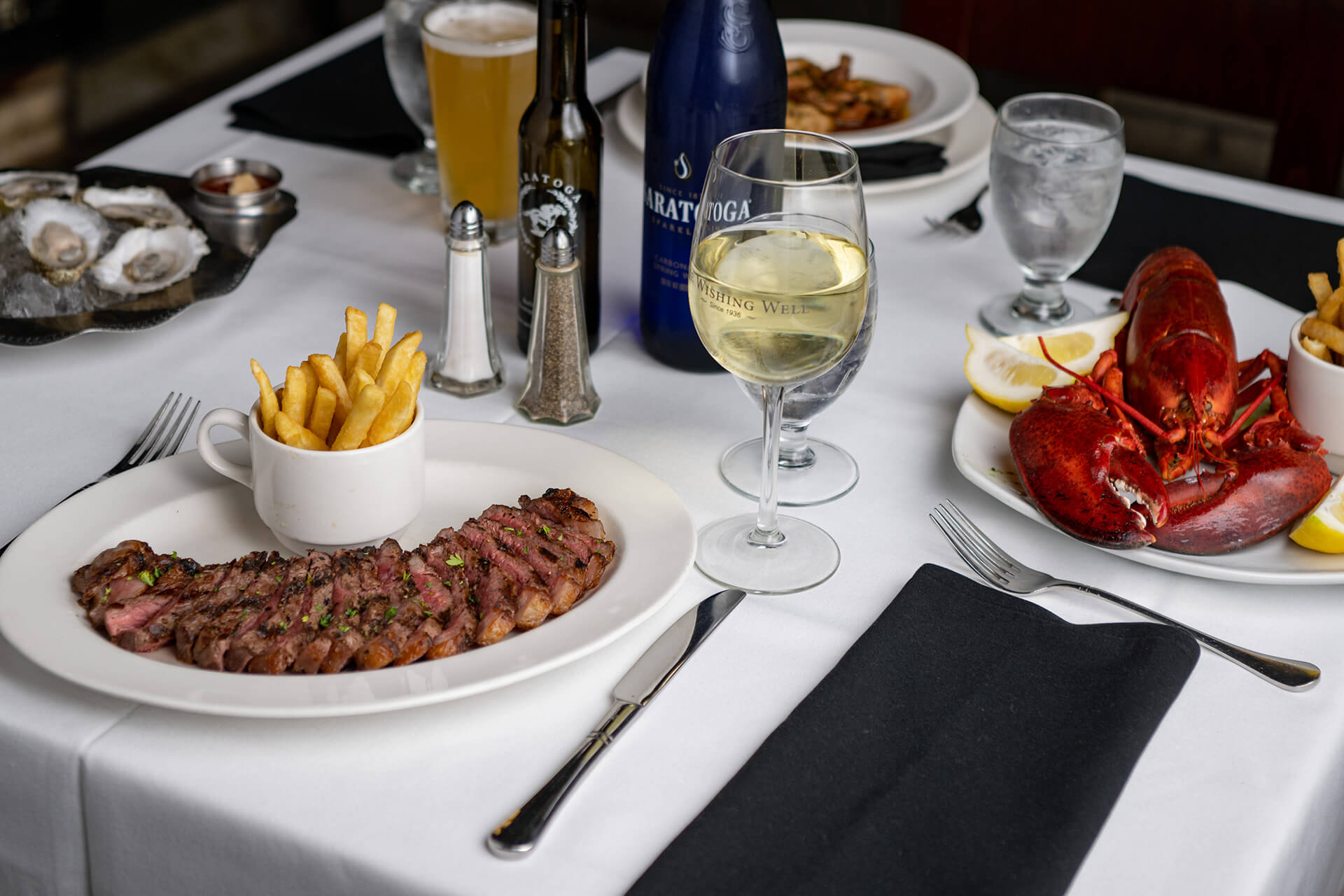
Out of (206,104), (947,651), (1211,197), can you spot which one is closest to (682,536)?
(947,651)

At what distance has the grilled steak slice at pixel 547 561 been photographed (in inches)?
37.9

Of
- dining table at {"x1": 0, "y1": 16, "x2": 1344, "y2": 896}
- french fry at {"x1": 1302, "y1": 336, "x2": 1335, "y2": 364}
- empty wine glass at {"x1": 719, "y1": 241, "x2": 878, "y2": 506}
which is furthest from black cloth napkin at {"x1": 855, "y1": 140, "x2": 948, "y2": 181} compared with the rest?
french fry at {"x1": 1302, "y1": 336, "x2": 1335, "y2": 364}

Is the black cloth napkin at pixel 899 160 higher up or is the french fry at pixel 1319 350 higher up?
the french fry at pixel 1319 350

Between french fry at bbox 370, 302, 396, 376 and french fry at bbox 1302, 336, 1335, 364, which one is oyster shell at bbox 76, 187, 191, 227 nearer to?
french fry at bbox 370, 302, 396, 376

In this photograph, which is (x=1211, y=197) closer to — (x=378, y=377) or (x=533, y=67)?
(x=533, y=67)

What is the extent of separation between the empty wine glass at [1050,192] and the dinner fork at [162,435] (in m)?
0.91

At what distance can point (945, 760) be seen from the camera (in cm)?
88

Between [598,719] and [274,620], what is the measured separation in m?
0.24

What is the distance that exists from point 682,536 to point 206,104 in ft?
4.63

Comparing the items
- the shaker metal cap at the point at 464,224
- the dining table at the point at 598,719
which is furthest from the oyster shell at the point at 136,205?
the shaker metal cap at the point at 464,224

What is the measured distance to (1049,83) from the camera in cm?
395

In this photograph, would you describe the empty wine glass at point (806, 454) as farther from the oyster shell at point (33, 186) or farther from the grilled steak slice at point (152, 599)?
the oyster shell at point (33, 186)

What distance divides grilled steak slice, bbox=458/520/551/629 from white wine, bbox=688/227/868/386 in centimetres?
24

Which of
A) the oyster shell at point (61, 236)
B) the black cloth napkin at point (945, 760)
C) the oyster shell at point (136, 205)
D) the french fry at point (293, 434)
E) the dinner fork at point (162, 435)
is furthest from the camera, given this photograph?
the oyster shell at point (136, 205)
